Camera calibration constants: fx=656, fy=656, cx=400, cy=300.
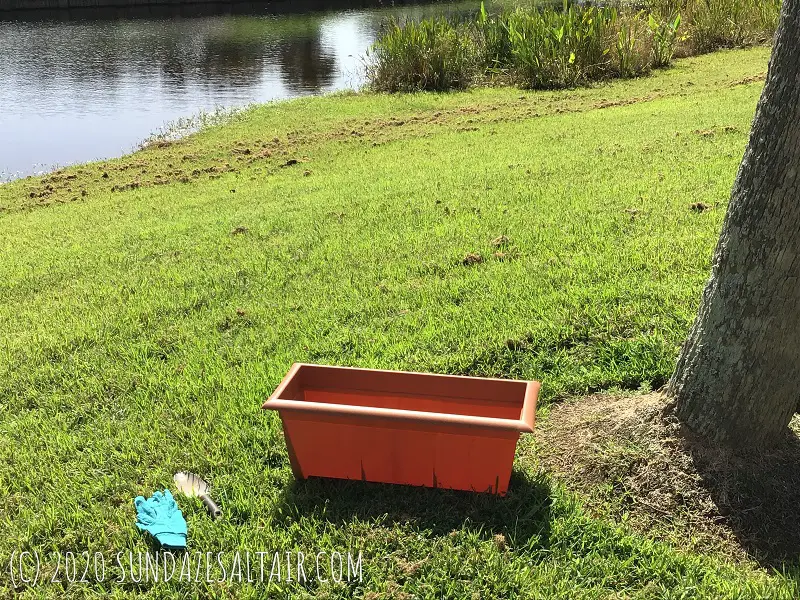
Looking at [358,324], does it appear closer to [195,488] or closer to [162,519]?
[195,488]

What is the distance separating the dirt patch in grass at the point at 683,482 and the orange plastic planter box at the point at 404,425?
331 mm

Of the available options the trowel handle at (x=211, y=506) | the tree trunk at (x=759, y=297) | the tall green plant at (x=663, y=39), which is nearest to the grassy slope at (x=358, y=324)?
the trowel handle at (x=211, y=506)

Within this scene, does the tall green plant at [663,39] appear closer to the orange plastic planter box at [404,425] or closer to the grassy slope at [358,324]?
the grassy slope at [358,324]

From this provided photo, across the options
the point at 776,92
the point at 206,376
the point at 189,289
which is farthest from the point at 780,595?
the point at 189,289

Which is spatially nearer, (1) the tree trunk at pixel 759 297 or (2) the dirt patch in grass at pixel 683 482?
(1) the tree trunk at pixel 759 297

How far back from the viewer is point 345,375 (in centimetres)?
249

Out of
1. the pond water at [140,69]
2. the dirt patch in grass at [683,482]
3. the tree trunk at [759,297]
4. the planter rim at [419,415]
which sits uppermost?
the tree trunk at [759,297]

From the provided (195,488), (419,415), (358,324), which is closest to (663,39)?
(358,324)

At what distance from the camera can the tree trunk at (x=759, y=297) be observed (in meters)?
1.90

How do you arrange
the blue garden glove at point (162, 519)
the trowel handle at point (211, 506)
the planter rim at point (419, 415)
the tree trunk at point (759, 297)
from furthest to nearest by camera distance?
the trowel handle at point (211, 506)
the blue garden glove at point (162, 519)
the planter rim at point (419, 415)
the tree trunk at point (759, 297)

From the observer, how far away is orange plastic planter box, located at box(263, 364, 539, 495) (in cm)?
216

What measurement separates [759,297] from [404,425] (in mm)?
1187

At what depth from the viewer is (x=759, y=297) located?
204cm

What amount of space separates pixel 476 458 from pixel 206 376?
5.29 feet
